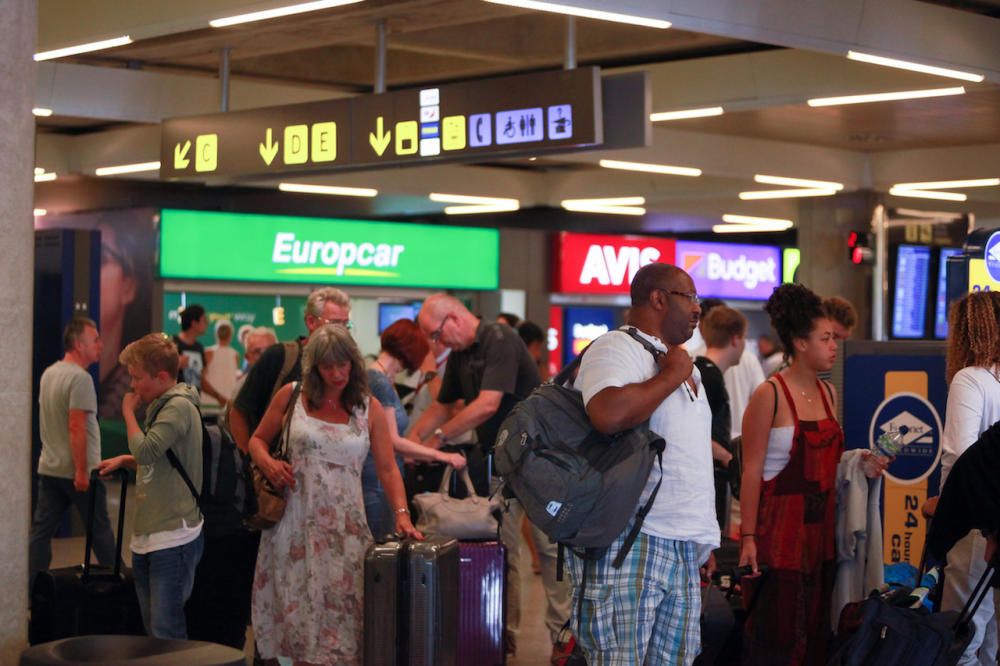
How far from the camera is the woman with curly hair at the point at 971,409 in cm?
520

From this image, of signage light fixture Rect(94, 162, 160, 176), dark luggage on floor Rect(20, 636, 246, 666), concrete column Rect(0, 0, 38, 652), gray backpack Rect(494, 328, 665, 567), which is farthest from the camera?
signage light fixture Rect(94, 162, 160, 176)

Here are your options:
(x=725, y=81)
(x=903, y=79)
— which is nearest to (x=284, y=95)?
(x=725, y=81)

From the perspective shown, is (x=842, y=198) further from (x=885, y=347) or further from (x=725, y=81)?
(x=885, y=347)

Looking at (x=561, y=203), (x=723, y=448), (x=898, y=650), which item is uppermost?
(x=561, y=203)

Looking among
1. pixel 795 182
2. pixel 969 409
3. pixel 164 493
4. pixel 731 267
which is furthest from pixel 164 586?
pixel 731 267

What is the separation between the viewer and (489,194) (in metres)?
15.8

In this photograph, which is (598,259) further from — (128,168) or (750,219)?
(128,168)

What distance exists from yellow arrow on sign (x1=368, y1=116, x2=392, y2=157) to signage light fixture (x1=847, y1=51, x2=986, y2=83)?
8.25 ft

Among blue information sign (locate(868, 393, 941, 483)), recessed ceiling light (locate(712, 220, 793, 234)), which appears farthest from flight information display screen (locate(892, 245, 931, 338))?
blue information sign (locate(868, 393, 941, 483))

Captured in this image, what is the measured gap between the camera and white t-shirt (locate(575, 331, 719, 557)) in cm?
423

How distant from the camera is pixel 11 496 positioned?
4.67m

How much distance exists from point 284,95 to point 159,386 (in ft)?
18.4

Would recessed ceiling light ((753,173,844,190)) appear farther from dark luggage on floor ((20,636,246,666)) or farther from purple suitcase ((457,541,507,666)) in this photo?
dark luggage on floor ((20,636,246,666))

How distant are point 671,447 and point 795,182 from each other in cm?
1022
